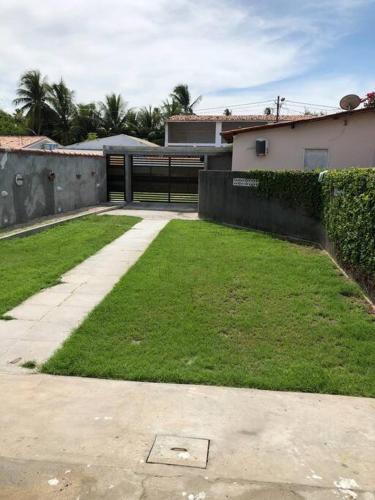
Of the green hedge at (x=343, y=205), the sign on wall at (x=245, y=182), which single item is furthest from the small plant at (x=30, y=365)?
the sign on wall at (x=245, y=182)

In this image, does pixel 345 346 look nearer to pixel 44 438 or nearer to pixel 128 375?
pixel 128 375

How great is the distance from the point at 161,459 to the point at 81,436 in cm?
63

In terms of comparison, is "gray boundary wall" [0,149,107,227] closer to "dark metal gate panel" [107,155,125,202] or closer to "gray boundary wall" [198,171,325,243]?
"dark metal gate panel" [107,155,125,202]

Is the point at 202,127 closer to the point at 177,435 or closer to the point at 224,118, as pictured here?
the point at 224,118

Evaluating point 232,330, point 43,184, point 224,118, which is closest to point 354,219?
Answer: point 232,330

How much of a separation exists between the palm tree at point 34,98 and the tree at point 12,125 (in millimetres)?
1190

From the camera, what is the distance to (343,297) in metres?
6.32

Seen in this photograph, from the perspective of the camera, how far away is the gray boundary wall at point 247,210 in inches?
427

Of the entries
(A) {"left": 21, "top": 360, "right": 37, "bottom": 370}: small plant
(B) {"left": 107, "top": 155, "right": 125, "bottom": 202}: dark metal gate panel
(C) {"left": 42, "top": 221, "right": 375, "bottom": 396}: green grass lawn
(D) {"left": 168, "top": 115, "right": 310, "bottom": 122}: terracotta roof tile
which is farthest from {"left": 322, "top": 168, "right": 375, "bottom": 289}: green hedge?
(D) {"left": 168, "top": 115, "right": 310, "bottom": 122}: terracotta roof tile

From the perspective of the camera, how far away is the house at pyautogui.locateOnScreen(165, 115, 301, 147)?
39.5m

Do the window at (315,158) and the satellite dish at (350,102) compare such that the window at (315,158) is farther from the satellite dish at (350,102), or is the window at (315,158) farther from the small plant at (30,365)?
the small plant at (30,365)

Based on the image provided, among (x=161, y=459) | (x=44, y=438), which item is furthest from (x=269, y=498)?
(x=44, y=438)

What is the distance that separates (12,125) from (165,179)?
→ 31265 mm

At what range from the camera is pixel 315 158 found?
14.4m
